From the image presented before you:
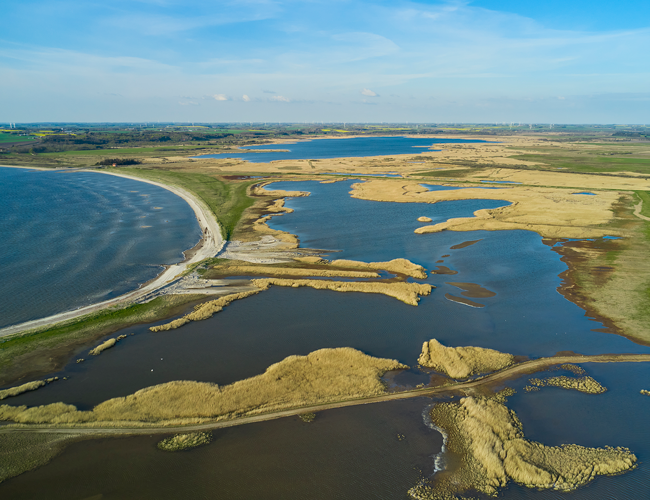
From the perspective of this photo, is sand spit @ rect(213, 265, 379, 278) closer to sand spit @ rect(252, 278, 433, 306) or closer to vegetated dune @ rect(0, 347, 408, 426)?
sand spit @ rect(252, 278, 433, 306)

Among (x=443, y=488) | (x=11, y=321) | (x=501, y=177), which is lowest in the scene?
(x=443, y=488)

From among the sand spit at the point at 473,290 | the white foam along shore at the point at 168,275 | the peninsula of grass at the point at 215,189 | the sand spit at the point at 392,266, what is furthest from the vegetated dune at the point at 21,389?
the sand spit at the point at 473,290

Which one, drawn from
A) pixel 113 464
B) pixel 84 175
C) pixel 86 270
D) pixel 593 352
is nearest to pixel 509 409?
pixel 593 352

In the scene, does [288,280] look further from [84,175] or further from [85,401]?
[84,175]

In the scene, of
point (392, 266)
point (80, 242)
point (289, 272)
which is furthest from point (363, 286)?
point (80, 242)

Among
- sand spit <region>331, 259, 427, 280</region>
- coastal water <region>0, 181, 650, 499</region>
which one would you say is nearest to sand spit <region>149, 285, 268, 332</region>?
coastal water <region>0, 181, 650, 499</region>

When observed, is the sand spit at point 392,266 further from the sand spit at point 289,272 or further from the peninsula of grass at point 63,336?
the peninsula of grass at point 63,336

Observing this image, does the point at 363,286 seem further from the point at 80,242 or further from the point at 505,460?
the point at 80,242
